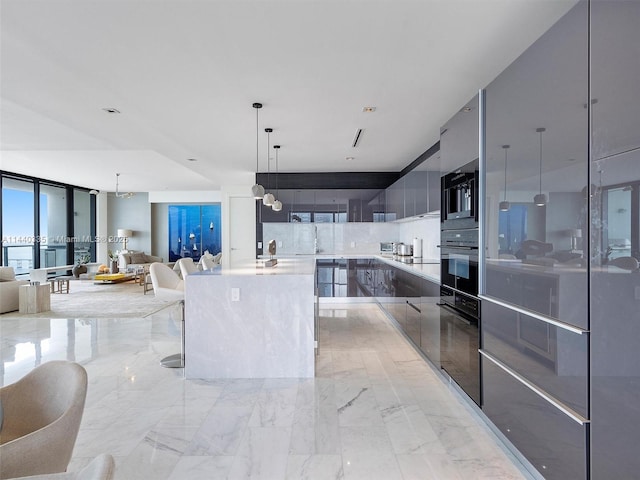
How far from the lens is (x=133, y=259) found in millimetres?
11375

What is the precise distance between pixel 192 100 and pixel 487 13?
95.6 inches

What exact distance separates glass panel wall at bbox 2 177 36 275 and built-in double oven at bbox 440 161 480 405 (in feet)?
32.8

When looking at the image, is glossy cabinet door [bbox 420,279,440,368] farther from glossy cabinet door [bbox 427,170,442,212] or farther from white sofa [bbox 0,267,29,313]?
white sofa [bbox 0,267,29,313]

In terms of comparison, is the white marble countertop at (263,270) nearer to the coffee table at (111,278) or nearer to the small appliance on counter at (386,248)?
the small appliance on counter at (386,248)

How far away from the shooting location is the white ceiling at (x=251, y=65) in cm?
201

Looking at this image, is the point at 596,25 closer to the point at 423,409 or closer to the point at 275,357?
the point at 423,409

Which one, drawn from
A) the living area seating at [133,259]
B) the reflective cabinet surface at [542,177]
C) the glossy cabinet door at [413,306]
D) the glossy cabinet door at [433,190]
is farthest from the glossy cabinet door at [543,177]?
the living area seating at [133,259]

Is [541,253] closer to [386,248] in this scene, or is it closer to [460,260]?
[460,260]

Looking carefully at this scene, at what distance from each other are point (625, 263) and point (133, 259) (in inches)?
480

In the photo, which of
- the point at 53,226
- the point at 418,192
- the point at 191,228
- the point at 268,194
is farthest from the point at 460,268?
the point at 191,228

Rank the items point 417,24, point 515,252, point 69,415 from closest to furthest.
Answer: point 69,415 → point 515,252 → point 417,24

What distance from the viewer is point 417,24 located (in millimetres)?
2111

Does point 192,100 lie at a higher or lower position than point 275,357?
higher

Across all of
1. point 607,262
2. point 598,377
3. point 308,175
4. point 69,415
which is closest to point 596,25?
point 607,262
